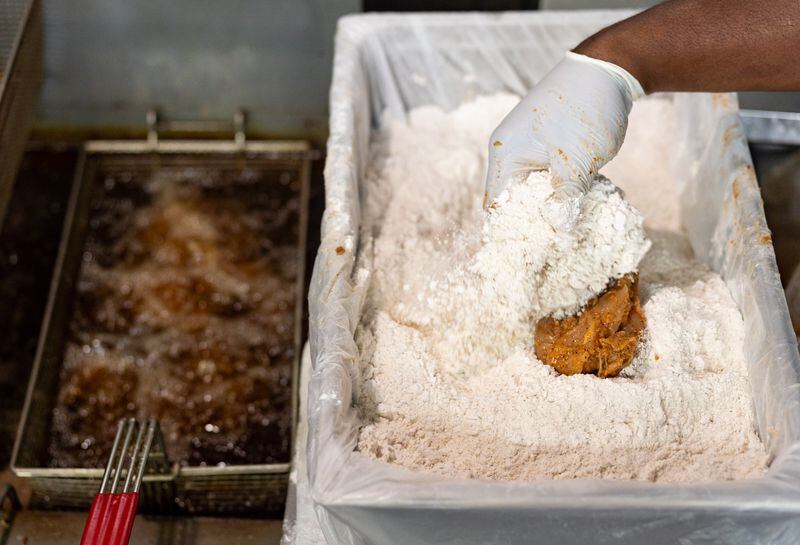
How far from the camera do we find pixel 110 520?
1.34 meters

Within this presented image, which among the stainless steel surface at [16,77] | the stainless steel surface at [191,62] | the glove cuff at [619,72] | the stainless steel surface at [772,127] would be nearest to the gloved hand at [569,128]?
the glove cuff at [619,72]

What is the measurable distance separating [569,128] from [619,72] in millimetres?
153

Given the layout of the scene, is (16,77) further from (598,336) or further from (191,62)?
(598,336)

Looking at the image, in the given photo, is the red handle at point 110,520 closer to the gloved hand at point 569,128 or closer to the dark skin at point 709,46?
the gloved hand at point 569,128

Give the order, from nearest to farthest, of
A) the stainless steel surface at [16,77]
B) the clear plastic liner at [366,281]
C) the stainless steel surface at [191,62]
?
the clear plastic liner at [366,281]
the stainless steel surface at [16,77]
the stainless steel surface at [191,62]

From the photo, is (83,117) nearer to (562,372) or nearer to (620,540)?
(562,372)

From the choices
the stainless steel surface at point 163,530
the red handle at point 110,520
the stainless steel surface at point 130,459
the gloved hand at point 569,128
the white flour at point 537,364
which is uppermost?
the gloved hand at point 569,128

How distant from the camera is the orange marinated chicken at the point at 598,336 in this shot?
1.45 m

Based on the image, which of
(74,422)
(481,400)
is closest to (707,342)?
(481,400)

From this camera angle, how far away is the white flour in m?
1.34

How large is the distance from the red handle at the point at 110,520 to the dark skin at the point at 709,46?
3.90ft

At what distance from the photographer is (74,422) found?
199 centimetres

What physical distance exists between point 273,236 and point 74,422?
30.4 inches

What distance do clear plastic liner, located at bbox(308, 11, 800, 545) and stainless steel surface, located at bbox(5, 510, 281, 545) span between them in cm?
46
